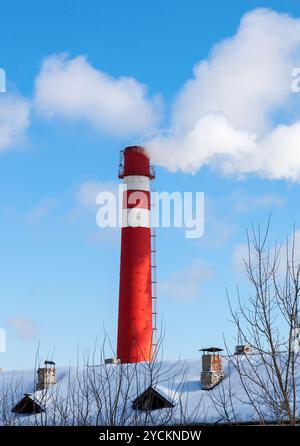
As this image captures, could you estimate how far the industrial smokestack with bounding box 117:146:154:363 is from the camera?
25.2m

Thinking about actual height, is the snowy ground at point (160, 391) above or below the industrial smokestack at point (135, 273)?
below

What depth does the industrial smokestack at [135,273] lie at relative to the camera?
82.7 feet

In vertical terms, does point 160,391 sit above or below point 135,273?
below

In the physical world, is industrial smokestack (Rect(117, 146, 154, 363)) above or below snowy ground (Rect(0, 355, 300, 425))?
above

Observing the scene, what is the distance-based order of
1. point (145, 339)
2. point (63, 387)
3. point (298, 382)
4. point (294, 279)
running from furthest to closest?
point (145, 339)
point (63, 387)
point (298, 382)
point (294, 279)

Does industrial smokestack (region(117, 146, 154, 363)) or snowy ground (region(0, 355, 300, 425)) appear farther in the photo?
industrial smokestack (region(117, 146, 154, 363))

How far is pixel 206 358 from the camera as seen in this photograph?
2023 cm

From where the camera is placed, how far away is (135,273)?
25.5 m

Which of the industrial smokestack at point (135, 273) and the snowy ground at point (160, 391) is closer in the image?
the snowy ground at point (160, 391)

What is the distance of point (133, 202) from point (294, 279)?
1794 centimetres
